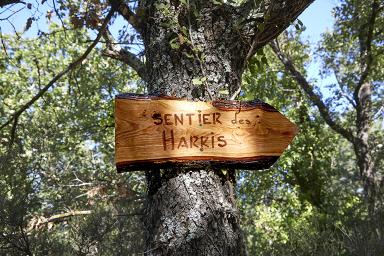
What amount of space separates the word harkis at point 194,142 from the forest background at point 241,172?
→ 18.6 feet

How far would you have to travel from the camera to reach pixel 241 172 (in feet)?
35.2

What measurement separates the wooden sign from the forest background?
218 inches

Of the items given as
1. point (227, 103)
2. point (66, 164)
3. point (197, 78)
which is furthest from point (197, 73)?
point (66, 164)

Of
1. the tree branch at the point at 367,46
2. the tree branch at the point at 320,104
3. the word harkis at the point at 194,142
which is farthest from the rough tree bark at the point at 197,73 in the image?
the tree branch at the point at 320,104

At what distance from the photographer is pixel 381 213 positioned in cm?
772

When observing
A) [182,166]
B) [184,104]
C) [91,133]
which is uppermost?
[91,133]

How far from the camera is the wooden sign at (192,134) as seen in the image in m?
1.86

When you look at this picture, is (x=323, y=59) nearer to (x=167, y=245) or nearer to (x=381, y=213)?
(x=381, y=213)

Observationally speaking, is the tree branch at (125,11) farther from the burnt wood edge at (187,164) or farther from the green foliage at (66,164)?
the green foliage at (66,164)

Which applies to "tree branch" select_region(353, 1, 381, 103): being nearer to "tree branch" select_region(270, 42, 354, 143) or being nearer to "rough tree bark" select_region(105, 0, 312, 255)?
"tree branch" select_region(270, 42, 354, 143)

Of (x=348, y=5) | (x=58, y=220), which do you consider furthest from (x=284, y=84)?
(x=58, y=220)

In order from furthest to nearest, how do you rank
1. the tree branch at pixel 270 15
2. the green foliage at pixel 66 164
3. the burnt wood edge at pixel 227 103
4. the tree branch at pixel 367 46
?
the tree branch at pixel 367 46, the green foliage at pixel 66 164, the tree branch at pixel 270 15, the burnt wood edge at pixel 227 103

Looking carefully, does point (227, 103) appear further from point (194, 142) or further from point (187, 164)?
point (187, 164)

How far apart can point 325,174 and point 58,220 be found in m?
8.42
